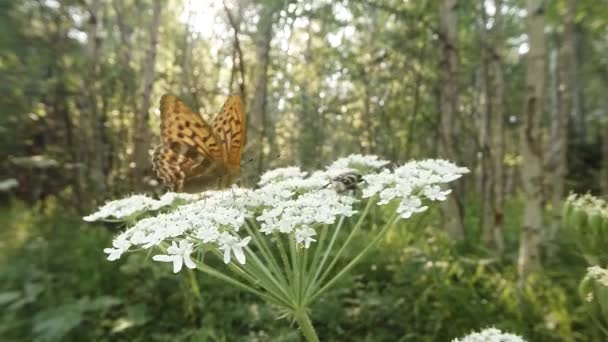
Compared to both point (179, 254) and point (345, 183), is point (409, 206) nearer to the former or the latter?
point (345, 183)

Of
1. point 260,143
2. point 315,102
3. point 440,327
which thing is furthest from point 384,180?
point 315,102

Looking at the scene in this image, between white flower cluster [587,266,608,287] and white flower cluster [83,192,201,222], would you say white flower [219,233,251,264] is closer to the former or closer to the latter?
white flower cluster [83,192,201,222]

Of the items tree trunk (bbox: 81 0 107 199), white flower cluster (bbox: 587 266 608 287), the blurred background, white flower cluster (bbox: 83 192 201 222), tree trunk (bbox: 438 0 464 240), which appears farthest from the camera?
tree trunk (bbox: 81 0 107 199)

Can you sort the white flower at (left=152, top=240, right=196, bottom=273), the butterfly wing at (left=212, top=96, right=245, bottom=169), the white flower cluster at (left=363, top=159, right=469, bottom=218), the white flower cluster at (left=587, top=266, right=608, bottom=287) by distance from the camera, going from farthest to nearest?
1. the butterfly wing at (left=212, top=96, right=245, bottom=169)
2. the white flower cluster at (left=363, top=159, right=469, bottom=218)
3. the white flower at (left=152, top=240, right=196, bottom=273)
4. the white flower cluster at (left=587, top=266, right=608, bottom=287)

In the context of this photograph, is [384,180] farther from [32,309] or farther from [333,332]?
[32,309]

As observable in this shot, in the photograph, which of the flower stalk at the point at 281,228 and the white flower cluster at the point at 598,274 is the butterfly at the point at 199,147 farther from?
Result: the white flower cluster at the point at 598,274

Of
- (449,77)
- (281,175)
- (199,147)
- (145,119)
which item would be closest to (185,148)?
(199,147)

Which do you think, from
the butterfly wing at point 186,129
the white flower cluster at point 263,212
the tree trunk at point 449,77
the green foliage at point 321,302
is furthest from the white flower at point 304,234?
the tree trunk at point 449,77

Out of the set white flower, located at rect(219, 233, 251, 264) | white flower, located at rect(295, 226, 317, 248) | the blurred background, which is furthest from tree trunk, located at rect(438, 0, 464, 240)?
white flower, located at rect(219, 233, 251, 264)
